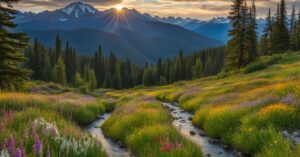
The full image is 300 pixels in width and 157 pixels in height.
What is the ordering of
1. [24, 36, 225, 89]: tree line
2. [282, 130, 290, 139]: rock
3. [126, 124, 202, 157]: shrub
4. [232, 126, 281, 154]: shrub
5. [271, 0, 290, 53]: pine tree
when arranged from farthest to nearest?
[24, 36, 225, 89]: tree line → [271, 0, 290, 53]: pine tree → [282, 130, 290, 139]: rock → [232, 126, 281, 154]: shrub → [126, 124, 202, 157]: shrub

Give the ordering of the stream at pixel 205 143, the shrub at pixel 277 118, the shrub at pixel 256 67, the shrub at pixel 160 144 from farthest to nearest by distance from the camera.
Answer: the shrub at pixel 256 67 → the stream at pixel 205 143 → the shrub at pixel 277 118 → the shrub at pixel 160 144

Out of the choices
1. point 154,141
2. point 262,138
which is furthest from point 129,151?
point 262,138

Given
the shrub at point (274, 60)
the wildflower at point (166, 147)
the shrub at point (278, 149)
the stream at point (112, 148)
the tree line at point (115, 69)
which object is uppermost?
the shrub at point (278, 149)

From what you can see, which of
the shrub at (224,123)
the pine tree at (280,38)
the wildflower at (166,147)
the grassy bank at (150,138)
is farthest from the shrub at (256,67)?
the wildflower at (166,147)

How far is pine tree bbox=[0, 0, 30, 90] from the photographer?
2898cm

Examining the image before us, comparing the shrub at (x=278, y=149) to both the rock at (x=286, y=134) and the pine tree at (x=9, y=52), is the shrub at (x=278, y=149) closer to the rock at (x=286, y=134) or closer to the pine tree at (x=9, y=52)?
the rock at (x=286, y=134)

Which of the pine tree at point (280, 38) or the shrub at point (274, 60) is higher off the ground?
the pine tree at point (280, 38)

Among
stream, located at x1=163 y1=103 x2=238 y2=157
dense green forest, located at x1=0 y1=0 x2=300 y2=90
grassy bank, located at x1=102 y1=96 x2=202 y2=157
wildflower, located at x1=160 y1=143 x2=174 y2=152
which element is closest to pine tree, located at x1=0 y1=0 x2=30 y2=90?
dense green forest, located at x1=0 y1=0 x2=300 y2=90

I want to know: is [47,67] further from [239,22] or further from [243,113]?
[243,113]

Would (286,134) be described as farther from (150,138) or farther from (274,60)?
(274,60)

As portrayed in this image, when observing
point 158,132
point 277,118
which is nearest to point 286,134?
point 277,118

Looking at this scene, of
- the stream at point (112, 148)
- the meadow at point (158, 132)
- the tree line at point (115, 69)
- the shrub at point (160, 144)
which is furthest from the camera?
the tree line at point (115, 69)

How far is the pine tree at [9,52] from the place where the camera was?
1141 inches

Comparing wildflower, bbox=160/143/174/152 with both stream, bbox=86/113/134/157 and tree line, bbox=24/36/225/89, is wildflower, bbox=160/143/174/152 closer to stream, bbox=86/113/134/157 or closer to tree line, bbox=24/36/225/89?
stream, bbox=86/113/134/157
